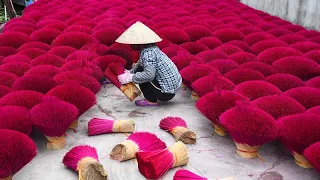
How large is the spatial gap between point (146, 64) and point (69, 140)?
2.19ft

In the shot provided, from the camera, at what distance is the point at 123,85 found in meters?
2.34

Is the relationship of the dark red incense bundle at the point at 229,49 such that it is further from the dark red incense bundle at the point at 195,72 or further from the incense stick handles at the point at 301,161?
the incense stick handles at the point at 301,161

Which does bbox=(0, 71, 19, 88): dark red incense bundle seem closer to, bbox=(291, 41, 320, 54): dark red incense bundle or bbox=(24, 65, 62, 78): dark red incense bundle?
bbox=(24, 65, 62, 78): dark red incense bundle

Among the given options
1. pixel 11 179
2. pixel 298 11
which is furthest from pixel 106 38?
pixel 298 11

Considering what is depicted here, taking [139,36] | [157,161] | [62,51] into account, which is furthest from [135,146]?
[62,51]

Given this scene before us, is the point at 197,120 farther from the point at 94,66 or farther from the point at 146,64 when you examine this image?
the point at 94,66

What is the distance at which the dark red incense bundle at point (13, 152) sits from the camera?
1.41 metres

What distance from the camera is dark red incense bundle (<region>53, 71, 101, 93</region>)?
2266 mm

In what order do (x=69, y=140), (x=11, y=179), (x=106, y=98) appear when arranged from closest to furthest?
(x=11, y=179), (x=69, y=140), (x=106, y=98)

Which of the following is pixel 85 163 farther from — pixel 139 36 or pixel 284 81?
pixel 284 81

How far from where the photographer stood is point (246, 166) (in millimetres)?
1652

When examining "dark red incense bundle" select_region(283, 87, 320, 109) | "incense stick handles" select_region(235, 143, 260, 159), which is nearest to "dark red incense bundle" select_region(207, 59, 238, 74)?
"dark red incense bundle" select_region(283, 87, 320, 109)

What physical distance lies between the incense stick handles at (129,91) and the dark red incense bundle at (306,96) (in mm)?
875

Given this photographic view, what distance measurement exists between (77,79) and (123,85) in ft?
0.90
